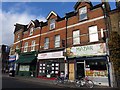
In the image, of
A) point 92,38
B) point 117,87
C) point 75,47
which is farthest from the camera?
point 75,47

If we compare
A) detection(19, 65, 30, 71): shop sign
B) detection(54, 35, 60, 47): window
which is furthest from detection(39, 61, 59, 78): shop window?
detection(19, 65, 30, 71): shop sign

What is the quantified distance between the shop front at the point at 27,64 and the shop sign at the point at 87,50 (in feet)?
26.1

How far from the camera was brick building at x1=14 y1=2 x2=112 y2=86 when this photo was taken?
1797 centimetres

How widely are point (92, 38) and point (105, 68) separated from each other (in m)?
3.94

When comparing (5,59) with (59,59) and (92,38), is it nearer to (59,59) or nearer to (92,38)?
(59,59)

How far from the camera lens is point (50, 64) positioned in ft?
77.2

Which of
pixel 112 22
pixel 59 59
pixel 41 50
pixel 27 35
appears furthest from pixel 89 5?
pixel 27 35

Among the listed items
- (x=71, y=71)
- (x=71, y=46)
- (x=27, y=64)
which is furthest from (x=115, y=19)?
(x=27, y=64)

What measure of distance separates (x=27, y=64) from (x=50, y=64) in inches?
250

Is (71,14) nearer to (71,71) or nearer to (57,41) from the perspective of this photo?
(57,41)

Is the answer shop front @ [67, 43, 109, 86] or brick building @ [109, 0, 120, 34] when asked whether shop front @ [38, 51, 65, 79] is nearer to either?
shop front @ [67, 43, 109, 86]

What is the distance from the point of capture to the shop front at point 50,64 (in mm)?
22000

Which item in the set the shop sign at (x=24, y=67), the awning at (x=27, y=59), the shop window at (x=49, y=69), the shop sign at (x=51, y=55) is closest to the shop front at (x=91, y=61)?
the shop sign at (x=51, y=55)

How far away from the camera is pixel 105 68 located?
56.4 feet
